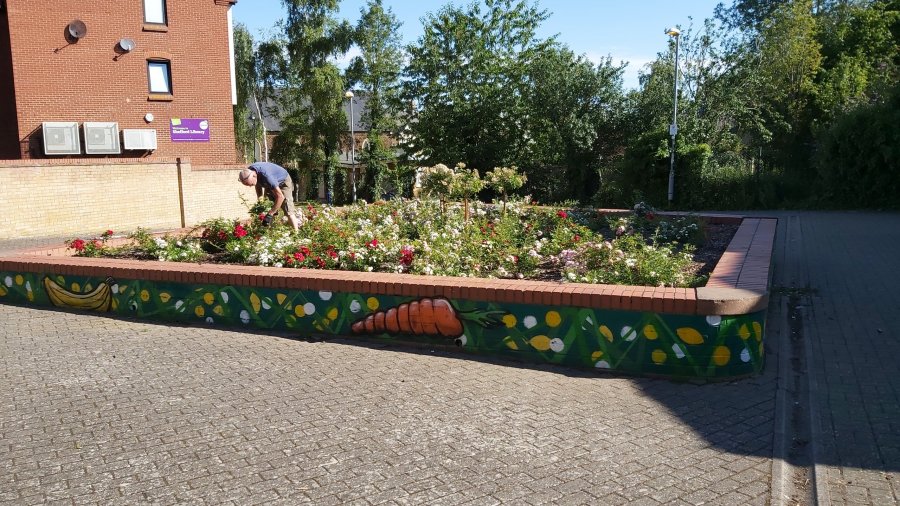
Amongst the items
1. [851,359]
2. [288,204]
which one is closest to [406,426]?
[851,359]

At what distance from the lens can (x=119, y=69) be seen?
23.2m

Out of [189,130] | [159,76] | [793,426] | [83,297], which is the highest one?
[159,76]

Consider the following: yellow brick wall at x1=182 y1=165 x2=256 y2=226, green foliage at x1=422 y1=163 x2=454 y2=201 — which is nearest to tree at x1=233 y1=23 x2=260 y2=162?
yellow brick wall at x1=182 y1=165 x2=256 y2=226

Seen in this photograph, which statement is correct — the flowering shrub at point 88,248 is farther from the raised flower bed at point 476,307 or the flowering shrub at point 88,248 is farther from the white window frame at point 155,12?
the white window frame at point 155,12

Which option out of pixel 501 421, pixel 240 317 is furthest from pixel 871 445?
pixel 240 317

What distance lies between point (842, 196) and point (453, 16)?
61.2 feet

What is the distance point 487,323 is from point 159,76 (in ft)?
71.1

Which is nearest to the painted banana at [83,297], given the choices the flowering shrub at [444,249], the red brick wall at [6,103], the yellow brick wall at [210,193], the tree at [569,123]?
the flowering shrub at [444,249]

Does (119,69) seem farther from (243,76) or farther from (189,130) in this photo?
(243,76)

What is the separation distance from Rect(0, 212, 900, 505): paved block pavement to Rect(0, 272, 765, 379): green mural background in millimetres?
158

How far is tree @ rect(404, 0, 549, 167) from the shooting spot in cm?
3228

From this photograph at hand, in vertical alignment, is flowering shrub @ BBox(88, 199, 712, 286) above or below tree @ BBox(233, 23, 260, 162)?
below

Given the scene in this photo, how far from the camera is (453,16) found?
111 feet

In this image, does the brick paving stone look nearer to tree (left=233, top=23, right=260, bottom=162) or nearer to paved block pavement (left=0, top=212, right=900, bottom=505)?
paved block pavement (left=0, top=212, right=900, bottom=505)
